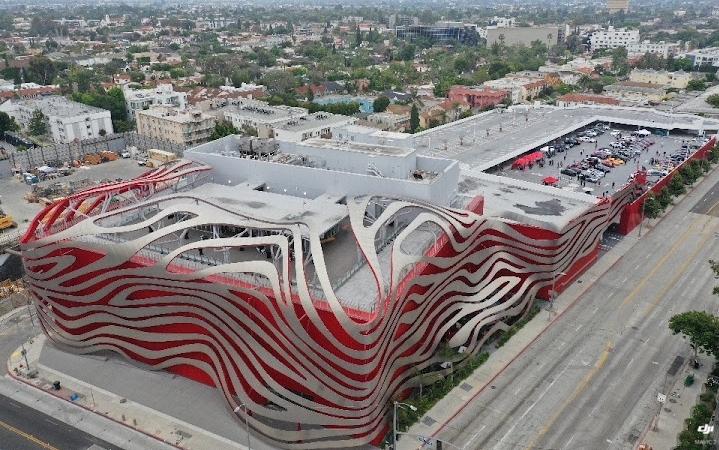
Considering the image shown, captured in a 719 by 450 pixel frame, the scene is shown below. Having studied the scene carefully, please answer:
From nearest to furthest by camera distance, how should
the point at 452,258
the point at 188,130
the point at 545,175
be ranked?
the point at 452,258 < the point at 545,175 < the point at 188,130

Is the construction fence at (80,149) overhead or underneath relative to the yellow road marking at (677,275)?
overhead

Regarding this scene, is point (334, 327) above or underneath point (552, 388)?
above

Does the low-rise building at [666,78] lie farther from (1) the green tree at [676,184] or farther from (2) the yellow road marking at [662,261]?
(2) the yellow road marking at [662,261]

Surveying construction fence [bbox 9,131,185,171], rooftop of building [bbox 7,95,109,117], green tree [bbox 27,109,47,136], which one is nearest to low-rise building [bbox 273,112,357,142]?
construction fence [bbox 9,131,185,171]

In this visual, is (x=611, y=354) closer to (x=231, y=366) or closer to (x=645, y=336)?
(x=645, y=336)

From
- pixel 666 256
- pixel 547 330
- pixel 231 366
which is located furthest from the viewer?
pixel 666 256

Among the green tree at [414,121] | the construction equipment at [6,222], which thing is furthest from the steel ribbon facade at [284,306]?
the green tree at [414,121]

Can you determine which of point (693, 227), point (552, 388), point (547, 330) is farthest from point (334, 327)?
point (693, 227)
